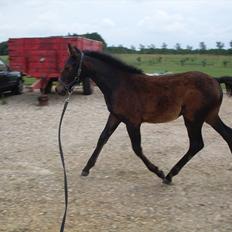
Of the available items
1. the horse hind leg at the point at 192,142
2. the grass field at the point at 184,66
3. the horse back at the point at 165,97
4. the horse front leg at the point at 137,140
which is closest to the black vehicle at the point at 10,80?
the grass field at the point at 184,66

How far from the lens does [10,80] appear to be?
1630cm

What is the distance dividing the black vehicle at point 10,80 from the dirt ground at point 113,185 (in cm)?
564

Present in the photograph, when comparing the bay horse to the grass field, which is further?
the grass field

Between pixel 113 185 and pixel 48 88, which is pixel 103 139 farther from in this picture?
pixel 48 88

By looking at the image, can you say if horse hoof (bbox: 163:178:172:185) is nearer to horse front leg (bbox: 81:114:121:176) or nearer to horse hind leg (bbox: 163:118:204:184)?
horse hind leg (bbox: 163:118:204:184)

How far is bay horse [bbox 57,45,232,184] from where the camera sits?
6426 mm

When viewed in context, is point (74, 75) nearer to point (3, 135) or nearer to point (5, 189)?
point (5, 189)

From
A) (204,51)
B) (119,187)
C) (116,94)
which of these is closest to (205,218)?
(119,187)

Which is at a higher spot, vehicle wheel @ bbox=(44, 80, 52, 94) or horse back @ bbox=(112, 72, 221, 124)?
horse back @ bbox=(112, 72, 221, 124)

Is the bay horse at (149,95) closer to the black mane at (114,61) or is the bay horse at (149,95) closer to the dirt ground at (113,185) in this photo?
the black mane at (114,61)

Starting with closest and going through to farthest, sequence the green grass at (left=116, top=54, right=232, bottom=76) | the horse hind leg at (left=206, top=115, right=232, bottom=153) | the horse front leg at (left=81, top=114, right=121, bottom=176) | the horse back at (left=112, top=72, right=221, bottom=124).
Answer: the horse back at (left=112, top=72, right=221, bottom=124)
the horse hind leg at (left=206, top=115, right=232, bottom=153)
the horse front leg at (left=81, top=114, right=121, bottom=176)
the green grass at (left=116, top=54, right=232, bottom=76)

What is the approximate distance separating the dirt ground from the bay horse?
56cm

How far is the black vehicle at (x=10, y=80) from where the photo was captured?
15930 mm

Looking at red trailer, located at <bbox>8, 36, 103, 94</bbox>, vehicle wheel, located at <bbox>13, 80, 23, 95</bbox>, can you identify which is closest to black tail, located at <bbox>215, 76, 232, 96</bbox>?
red trailer, located at <bbox>8, 36, 103, 94</bbox>
